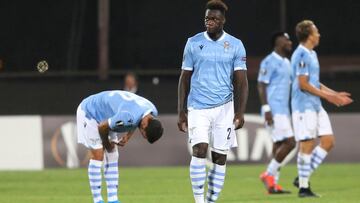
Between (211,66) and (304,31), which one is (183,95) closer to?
(211,66)

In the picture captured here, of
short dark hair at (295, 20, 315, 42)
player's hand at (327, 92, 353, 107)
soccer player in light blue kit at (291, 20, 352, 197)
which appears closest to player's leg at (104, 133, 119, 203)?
soccer player in light blue kit at (291, 20, 352, 197)

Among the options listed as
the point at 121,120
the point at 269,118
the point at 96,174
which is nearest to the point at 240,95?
the point at 121,120

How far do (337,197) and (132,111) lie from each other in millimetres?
4393

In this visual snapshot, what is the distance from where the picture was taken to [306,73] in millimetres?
16281

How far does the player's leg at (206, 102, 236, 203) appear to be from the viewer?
13.5m

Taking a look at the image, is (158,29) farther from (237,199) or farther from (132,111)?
(132,111)

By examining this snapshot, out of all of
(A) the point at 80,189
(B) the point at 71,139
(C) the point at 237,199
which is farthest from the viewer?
(B) the point at 71,139

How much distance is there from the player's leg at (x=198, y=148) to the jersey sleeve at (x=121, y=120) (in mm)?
1096

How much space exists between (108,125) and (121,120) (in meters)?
0.21

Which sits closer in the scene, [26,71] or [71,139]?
[71,139]

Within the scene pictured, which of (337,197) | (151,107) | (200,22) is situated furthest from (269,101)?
(200,22)

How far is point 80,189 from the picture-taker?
17984mm

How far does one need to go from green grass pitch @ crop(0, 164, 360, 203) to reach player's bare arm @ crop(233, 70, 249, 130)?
2.13m

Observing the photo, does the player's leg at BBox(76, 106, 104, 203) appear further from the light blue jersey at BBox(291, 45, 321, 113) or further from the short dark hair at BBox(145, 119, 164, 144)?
the light blue jersey at BBox(291, 45, 321, 113)
